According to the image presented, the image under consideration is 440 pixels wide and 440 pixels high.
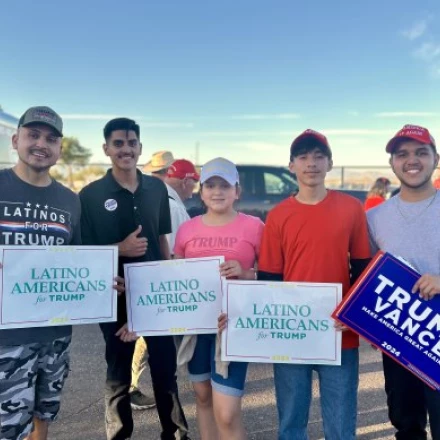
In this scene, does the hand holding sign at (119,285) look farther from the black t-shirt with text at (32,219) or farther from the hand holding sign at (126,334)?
the black t-shirt with text at (32,219)

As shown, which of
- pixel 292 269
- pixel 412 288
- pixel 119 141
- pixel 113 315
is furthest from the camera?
pixel 119 141

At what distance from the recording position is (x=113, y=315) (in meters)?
2.58

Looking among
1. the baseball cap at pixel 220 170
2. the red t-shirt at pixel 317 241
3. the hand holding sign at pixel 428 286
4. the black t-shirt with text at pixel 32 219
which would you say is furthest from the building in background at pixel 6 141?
the hand holding sign at pixel 428 286

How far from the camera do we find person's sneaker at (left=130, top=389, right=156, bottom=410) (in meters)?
3.66

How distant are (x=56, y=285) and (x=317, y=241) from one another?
4.94 feet

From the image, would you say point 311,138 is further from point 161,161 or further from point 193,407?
point 161,161

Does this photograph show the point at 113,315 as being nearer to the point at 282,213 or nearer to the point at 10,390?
the point at 10,390

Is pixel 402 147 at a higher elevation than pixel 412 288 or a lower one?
higher

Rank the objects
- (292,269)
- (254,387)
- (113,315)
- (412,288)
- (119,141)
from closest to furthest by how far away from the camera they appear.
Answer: (412,288) → (292,269) → (113,315) → (119,141) → (254,387)

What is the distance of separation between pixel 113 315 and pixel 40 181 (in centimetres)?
89

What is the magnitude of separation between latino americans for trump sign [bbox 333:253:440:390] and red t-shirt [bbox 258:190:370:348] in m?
0.14

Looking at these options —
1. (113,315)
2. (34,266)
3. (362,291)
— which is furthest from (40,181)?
(362,291)

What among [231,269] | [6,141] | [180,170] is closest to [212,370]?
[231,269]

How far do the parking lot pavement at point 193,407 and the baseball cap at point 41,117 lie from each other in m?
2.32
